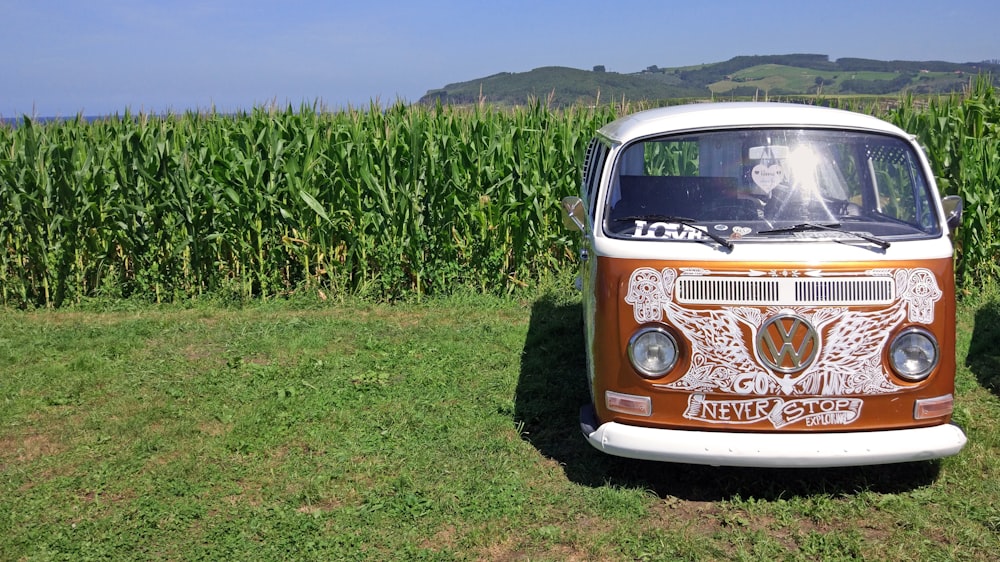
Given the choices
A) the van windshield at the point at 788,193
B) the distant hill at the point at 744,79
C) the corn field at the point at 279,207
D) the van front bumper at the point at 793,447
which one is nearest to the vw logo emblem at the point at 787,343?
the van front bumper at the point at 793,447

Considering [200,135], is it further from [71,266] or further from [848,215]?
Result: [848,215]

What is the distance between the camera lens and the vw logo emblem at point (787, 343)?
4.02 meters

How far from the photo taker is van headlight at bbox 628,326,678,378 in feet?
13.6

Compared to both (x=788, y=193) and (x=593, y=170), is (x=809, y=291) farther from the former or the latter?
(x=593, y=170)

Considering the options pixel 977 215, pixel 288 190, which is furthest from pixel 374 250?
pixel 977 215

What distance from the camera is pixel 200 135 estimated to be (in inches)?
376

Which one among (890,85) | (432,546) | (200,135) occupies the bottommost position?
(432,546)

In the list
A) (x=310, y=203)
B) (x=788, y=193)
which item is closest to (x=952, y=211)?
(x=788, y=193)

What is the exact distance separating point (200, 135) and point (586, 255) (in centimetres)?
606

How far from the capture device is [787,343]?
4.03 meters

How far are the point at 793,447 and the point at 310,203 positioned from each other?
628cm

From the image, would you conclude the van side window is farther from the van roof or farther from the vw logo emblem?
the vw logo emblem

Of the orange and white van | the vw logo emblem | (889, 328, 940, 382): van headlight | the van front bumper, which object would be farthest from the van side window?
(889, 328, 940, 382): van headlight

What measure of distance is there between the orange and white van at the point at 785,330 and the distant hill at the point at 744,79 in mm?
6338
